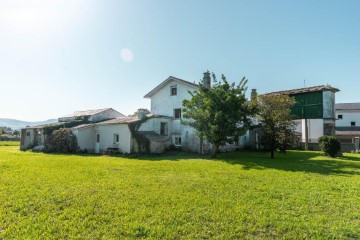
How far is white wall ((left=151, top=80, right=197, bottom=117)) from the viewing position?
1174 inches

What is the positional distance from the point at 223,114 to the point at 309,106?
18567 millimetres

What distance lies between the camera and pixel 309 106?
33500 mm

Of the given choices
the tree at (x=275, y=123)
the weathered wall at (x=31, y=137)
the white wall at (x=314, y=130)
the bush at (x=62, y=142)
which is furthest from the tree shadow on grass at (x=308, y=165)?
the weathered wall at (x=31, y=137)

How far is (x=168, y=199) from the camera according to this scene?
8211 millimetres

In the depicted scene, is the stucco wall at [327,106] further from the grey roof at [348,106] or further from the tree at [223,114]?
the grey roof at [348,106]

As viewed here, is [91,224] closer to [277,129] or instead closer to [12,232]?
[12,232]

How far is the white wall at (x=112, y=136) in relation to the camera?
26773mm

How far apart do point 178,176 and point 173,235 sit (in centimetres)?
695

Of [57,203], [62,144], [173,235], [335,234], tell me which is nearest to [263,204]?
[335,234]

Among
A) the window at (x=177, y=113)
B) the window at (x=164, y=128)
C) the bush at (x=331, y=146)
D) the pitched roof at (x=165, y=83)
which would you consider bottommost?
the bush at (x=331, y=146)

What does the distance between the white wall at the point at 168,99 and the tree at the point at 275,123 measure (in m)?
8.90

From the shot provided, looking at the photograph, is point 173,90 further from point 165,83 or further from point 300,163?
point 300,163

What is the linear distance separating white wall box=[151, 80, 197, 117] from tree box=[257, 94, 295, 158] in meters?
8.90

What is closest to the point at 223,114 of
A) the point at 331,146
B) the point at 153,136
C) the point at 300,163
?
the point at 300,163
